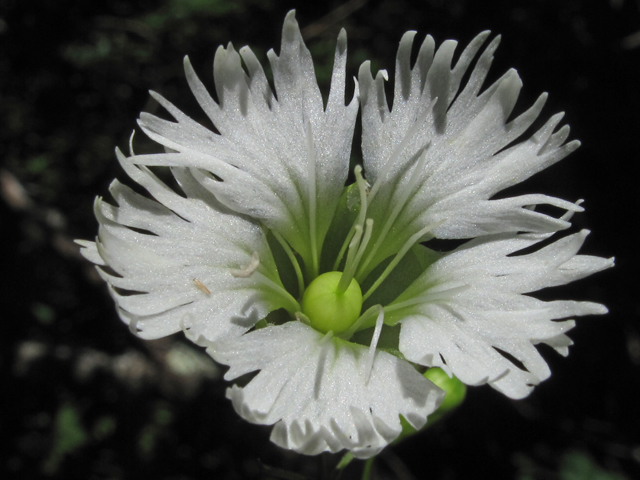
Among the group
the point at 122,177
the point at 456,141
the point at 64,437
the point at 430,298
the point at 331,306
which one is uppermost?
the point at 456,141

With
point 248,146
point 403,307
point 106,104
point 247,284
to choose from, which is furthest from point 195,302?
point 106,104

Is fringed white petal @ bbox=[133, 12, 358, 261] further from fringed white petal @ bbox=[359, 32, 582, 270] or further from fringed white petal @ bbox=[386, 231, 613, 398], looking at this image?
fringed white petal @ bbox=[386, 231, 613, 398]

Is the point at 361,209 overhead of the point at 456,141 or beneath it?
beneath

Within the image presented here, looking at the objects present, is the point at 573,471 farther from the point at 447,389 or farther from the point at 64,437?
the point at 64,437

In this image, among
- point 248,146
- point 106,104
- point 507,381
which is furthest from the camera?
point 106,104

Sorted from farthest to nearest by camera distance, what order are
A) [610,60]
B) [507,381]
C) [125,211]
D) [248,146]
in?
[610,60] < [248,146] < [125,211] < [507,381]

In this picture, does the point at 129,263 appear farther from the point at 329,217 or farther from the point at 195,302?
the point at 329,217

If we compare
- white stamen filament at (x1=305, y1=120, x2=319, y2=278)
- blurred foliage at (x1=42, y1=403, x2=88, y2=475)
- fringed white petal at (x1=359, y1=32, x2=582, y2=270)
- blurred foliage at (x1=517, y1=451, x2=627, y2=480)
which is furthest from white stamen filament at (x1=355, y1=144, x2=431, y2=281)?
blurred foliage at (x1=42, y1=403, x2=88, y2=475)

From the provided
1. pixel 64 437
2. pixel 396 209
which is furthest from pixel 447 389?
pixel 64 437
